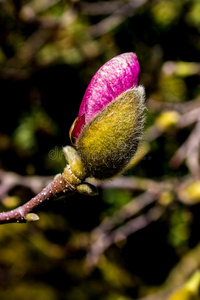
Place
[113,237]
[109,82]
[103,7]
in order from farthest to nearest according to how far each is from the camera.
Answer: [103,7]
[113,237]
[109,82]

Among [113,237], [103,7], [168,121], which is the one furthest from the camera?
[103,7]

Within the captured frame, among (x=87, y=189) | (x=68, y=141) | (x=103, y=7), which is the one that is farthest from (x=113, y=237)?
(x=103, y=7)

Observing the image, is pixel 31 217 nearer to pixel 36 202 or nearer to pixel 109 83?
pixel 36 202

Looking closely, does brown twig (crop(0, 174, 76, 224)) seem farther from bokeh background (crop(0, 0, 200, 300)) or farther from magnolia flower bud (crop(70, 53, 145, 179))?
bokeh background (crop(0, 0, 200, 300))

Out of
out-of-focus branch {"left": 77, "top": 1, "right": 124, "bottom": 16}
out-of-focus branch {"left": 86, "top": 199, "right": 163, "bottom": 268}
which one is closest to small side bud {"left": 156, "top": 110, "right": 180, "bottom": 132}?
out-of-focus branch {"left": 86, "top": 199, "right": 163, "bottom": 268}

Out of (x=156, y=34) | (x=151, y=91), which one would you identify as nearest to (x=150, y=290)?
(x=151, y=91)

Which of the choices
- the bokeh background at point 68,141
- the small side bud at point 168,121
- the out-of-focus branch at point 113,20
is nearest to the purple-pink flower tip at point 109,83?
the small side bud at point 168,121

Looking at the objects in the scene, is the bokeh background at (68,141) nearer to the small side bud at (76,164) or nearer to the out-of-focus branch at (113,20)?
the out-of-focus branch at (113,20)
